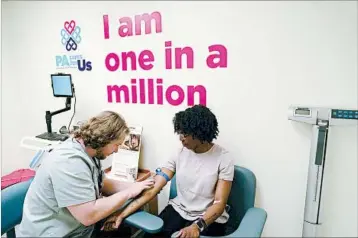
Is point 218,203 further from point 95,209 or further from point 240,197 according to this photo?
point 95,209

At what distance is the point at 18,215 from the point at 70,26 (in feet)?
4.93

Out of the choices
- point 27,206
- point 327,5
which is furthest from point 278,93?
point 27,206

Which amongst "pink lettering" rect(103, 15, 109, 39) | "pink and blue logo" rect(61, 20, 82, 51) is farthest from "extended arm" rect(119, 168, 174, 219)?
"pink and blue logo" rect(61, 20, 82, 51)

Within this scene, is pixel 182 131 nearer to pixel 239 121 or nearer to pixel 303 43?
pixel 239 121

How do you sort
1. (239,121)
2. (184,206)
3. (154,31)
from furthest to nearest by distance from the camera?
(154,31) → (239,121) → (184,206)

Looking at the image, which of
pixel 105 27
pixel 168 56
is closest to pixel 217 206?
pixel 168 56

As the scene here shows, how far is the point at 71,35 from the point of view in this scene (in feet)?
7.28

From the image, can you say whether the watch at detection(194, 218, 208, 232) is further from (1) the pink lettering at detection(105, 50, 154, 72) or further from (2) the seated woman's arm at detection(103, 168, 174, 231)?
(1) the pink lettering at detection(105, 50, 154, 72)

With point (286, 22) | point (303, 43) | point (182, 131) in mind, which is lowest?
point (182, 131)

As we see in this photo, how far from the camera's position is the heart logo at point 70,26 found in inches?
85.9

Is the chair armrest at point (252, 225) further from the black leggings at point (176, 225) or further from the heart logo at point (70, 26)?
the heart logo at point (70, 26)

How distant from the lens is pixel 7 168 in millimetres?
2838

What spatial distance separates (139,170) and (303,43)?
1.48 meters

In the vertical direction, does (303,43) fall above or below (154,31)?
below
